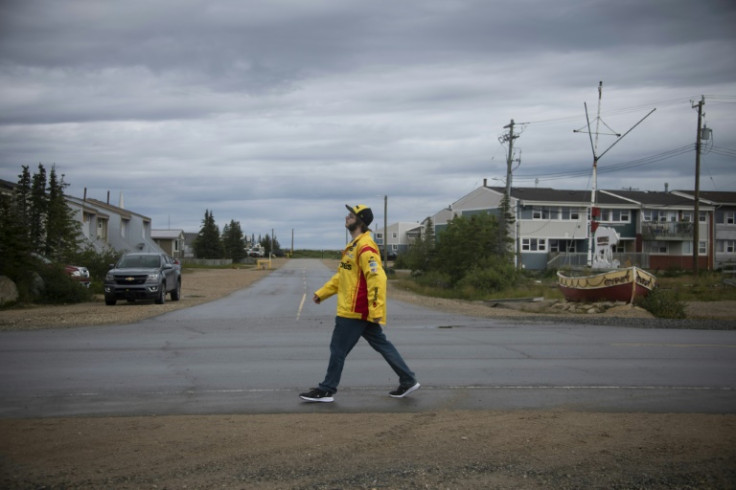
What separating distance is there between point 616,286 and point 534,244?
41095mm

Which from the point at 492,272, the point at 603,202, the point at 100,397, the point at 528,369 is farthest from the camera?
the point at 603,202

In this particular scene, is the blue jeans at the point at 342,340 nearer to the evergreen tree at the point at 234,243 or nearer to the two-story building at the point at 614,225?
the two-story building at the point at 614,225

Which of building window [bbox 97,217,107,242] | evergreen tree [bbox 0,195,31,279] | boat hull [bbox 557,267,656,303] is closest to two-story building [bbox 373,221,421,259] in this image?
building window [bbox 97,217,107,242]

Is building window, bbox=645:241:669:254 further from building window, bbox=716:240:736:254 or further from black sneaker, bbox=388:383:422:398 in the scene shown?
black sneaker, bbox=388:383:422:398

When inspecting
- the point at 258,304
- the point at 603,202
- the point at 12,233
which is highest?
the point at 603,202

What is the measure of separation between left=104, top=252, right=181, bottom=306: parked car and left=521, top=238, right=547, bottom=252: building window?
45.1 metres

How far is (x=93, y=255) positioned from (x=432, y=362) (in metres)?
31.0

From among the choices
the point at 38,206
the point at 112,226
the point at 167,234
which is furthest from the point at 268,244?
the point at 38,206

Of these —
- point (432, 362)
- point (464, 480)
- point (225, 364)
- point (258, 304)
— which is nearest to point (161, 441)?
point (464, 480)

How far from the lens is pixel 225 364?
10.2 meters

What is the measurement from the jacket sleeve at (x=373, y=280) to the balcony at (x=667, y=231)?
218 feet

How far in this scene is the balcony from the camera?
68250 millimetres

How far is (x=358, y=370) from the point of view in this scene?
31.7 feet

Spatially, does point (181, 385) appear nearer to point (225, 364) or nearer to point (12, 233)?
point (225, 364)
